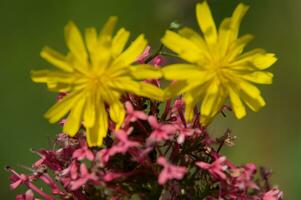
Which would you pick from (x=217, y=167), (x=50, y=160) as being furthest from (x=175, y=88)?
(x=50, y=160)

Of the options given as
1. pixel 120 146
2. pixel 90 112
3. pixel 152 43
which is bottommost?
pixel 120 146

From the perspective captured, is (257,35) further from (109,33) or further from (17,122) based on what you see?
(109,33)

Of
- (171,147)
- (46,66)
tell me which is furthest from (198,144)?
(46,66)

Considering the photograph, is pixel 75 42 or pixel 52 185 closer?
pixel 75 42

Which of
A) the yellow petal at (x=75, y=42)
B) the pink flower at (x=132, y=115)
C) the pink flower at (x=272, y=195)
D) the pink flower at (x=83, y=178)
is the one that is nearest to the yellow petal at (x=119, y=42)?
the yellow petal at (x=75, y=42)

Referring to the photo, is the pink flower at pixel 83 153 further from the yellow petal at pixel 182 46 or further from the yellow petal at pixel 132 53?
the yellow petal at pixel 182 46

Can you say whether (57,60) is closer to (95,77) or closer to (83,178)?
(95,77)

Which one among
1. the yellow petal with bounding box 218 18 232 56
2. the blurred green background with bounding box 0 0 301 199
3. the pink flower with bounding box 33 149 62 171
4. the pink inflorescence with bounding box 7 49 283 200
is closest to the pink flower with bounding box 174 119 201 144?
the pink inflorescence with bounding box 7 49 283 200
